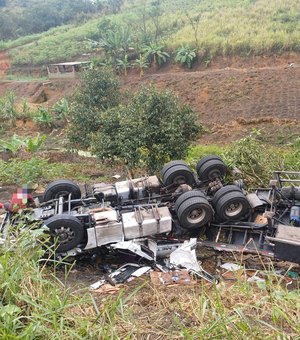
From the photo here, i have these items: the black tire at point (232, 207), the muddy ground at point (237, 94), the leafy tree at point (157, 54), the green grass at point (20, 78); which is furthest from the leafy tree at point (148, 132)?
the green grass at point (20, 78)

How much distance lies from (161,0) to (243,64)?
26.2 m

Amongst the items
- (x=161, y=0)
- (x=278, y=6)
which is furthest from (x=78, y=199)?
(x=161, y=0)

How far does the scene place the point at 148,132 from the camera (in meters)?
10.0

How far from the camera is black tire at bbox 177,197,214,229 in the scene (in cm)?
653

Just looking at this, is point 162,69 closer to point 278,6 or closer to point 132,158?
point 278,6

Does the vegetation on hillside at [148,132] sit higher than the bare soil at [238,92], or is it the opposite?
the vegetation on hillside at [148,132]

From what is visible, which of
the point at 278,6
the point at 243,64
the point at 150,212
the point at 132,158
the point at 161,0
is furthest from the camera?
the point at 161,0

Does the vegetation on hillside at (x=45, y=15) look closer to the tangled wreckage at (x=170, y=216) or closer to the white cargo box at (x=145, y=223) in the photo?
the tangled wreckage at (x=170, y=216)

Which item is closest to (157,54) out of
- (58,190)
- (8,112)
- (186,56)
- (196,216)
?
(186,56)

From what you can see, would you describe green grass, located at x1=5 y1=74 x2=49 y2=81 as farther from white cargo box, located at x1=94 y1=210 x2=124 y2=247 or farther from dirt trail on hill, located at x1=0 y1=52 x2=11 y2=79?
white cargo box, located at x1=94 y1=210 x2=124 y2=247

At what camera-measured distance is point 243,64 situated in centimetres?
2550

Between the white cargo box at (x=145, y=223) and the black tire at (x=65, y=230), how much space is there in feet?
2.48

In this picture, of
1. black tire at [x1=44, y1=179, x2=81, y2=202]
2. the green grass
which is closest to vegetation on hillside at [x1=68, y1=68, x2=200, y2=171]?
black tire at [x1=44, y1=179, x2=81, y2=202]

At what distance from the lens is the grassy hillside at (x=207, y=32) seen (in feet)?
85.0
